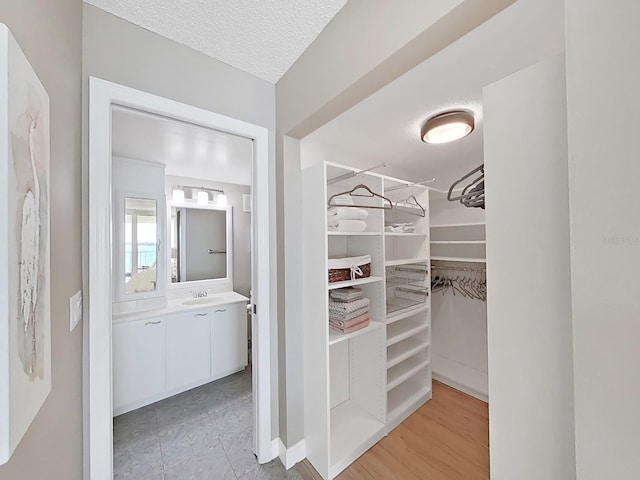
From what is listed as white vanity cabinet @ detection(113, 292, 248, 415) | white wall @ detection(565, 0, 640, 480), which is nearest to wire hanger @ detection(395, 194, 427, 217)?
white wall @ detection(565, 0, 640, 480)

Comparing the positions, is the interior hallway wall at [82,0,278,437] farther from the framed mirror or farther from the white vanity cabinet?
the framed mirror

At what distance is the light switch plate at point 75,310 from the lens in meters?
0.92

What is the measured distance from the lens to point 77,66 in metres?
1.04

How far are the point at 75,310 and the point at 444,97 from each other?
2.18 metres

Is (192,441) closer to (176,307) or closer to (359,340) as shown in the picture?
(176,307)

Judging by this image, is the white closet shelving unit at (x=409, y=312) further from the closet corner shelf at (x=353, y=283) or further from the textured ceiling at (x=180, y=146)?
the textured ceiling at (x=180, y=146)

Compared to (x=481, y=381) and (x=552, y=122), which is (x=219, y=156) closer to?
(x=552, y=122)

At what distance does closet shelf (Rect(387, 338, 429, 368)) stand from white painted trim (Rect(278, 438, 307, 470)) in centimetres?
87

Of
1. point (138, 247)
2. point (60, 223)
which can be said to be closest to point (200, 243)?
point (138, 247)

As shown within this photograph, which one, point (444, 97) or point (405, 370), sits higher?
point (444, 97)

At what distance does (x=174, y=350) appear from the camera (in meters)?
2.39

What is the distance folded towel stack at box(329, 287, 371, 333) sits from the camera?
173cm

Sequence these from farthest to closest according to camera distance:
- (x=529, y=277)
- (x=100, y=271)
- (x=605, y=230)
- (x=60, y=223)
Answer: (x=100, y=271)
(x=60, y=223)
(x=529, y=277)
(x=605, y=230)

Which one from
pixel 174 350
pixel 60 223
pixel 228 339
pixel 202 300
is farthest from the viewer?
pixel 202 300
